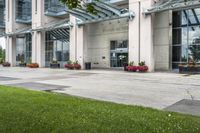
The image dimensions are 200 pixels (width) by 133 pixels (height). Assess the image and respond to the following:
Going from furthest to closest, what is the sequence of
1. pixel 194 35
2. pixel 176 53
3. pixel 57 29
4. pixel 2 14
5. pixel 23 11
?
1. pixel 2 14
2. pixel 23 11
3. pixel 57 29
4. pixel 176 53
5. pixel 194 35

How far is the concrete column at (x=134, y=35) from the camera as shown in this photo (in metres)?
31.5

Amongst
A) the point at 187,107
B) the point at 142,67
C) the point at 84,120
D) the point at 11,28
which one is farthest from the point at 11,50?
the point at 84,120

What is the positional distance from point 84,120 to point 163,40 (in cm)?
2821

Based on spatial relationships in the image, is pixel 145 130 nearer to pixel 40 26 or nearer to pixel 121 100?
pixel 121 100

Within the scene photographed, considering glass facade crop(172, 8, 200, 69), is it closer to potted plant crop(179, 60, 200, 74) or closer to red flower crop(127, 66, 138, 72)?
potted plant crop(179, 60, 200, 74)

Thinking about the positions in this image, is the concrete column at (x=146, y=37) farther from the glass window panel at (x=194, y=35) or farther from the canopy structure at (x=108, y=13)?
the glass window panel at (x=194, y=35)

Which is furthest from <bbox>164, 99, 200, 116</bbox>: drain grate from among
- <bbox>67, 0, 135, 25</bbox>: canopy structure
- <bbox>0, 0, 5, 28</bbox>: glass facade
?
<bbox>0, 0, 5, 28</bbox>: glass facade

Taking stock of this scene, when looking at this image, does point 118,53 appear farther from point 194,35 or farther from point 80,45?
point 194,35

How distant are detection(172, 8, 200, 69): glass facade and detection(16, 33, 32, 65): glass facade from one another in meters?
29.7

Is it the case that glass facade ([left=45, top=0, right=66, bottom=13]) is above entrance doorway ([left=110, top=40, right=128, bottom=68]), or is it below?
above

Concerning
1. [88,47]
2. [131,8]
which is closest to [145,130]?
[131,8]

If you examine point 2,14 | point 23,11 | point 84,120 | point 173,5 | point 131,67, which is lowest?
point 84,120

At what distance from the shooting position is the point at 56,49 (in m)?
Result: 48.5

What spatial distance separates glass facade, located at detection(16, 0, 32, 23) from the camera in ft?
175
